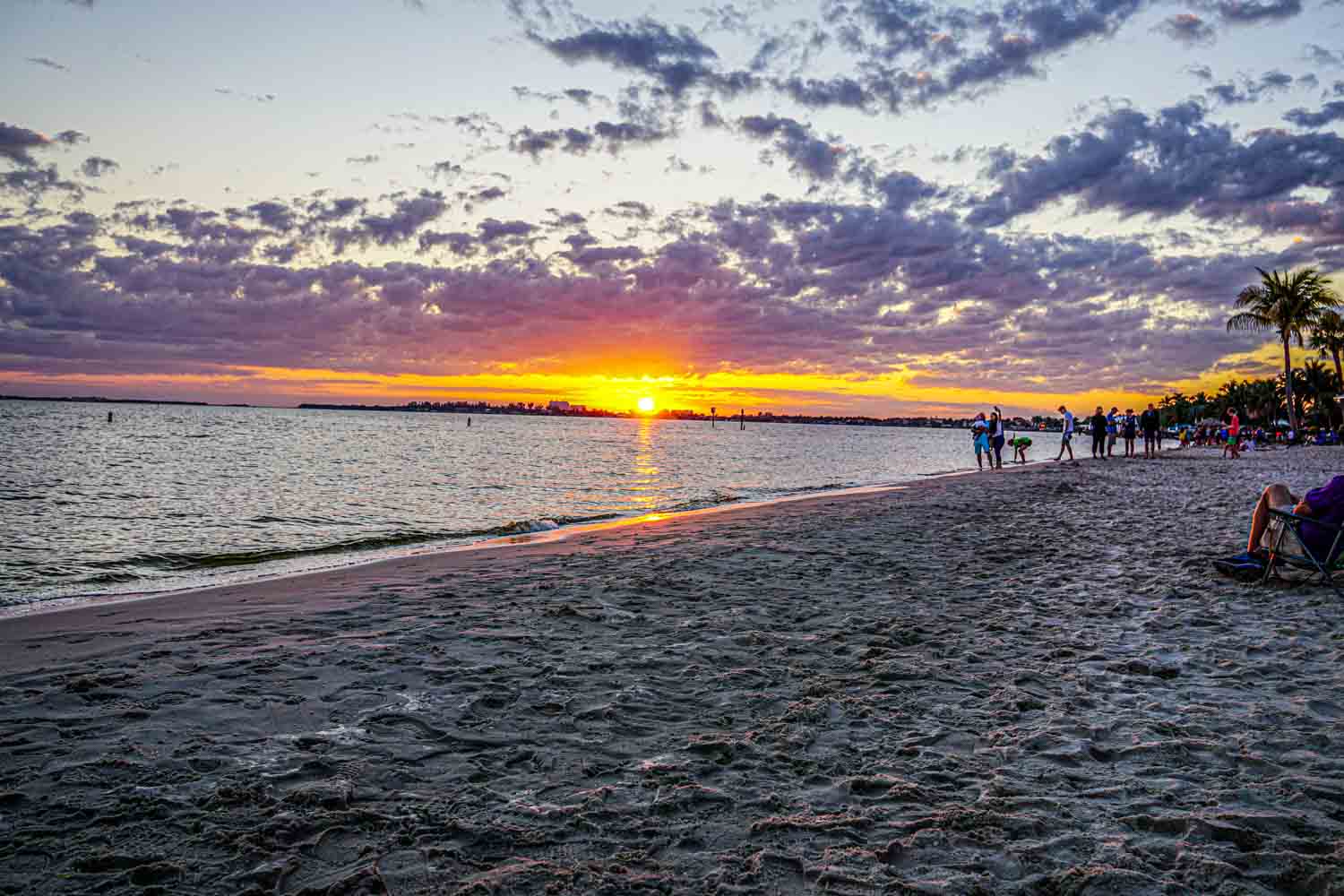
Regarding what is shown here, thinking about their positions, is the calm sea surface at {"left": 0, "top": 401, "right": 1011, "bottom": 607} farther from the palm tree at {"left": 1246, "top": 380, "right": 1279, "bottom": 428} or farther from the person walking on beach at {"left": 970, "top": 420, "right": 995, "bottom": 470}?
the palm tree at {"left": 1246, "top": 380, "right": 1279, "bottom": 428}

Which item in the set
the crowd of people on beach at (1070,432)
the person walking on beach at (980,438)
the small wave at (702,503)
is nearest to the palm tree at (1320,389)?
the crowd of people on beach at (1070,432)

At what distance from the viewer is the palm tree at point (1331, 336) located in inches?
2408

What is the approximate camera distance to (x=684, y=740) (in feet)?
14.8

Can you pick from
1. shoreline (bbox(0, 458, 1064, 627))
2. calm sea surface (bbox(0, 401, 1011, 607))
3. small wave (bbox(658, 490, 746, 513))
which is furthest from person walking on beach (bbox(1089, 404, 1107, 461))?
small wave (bbox(658, 490, 746, 513))

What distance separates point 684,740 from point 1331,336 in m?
83.9

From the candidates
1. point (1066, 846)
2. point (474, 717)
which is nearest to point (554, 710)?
point (474, 717)

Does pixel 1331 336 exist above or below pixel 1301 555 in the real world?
above

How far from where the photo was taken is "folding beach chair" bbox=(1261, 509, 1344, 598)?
8102mm

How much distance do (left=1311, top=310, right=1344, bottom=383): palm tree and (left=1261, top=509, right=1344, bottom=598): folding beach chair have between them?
70059 mm

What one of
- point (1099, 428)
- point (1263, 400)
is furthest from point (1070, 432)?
point (1263, 400)

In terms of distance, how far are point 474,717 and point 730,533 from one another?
31.8 ft

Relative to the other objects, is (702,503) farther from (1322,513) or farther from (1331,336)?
(1331,336)

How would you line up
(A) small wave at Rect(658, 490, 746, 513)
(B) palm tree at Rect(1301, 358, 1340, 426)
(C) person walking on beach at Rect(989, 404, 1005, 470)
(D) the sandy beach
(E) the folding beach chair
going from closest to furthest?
1. (D) the sandy beach
2. (E) the folding beach chair
3. (A) small wave at Rect(658, 490, 746, 513)
4. (C) person walking on beach at Rect(989, 404, 1005, 470)
5. (B) palm tree at Rect(1301, 358, 1340, 426)

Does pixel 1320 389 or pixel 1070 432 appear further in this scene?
pixel 1320 389
